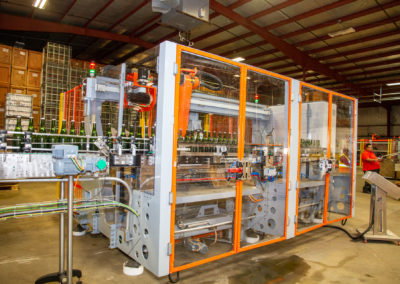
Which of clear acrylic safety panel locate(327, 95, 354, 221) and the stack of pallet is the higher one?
the stack of pallet

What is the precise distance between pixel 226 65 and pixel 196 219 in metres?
1.71

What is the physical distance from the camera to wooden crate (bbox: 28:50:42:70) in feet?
23.5

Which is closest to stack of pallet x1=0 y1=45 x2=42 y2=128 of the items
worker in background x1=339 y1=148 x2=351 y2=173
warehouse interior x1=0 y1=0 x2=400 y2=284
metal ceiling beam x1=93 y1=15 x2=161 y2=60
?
warehouse interior x1=0 y1=0 x2=400 y2=284

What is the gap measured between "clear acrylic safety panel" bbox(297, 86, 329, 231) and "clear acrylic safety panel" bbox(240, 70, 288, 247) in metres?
0.55

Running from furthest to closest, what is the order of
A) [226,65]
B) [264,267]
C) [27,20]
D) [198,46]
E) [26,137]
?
[198,46] → [27,20] → [264,267] → [226,65] → [26,137]

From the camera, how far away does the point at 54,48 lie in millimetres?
7020

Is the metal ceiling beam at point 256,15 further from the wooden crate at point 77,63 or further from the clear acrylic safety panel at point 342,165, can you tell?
the wooden crate at point 77,63

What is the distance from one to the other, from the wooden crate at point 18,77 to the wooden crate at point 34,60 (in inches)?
9.6

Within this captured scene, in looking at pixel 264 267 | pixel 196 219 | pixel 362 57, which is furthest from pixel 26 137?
pixel 362 57

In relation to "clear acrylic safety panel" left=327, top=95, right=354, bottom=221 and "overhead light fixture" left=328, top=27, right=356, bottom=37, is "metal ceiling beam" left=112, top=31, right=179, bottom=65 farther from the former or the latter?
"clear acrylic safety panel" left=327, top=95, right=354, bottom=221

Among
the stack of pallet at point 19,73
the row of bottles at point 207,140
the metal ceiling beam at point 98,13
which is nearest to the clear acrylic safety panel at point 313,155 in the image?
the row of bottles at point 207,140

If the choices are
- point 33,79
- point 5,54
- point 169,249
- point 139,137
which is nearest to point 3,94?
point 33,79

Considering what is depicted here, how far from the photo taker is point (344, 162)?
4.45 meters

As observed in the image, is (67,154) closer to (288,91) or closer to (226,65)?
(226,65)
